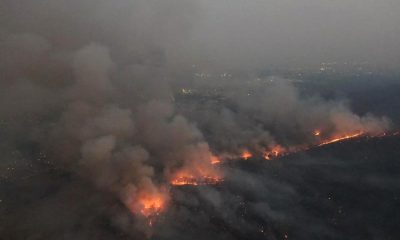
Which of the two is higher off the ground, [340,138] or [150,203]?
[150,203]

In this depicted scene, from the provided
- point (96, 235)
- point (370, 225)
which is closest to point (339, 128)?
point (370, 225)

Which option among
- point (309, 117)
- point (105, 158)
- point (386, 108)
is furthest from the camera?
point (386, 108)

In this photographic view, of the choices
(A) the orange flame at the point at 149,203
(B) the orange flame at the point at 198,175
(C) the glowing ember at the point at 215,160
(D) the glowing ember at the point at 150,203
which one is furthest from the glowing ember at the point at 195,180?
(C) the glowing ember at the point at 215,160

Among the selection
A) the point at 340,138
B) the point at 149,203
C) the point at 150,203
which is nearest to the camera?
the point at 149,203

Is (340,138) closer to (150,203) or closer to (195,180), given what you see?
(195,180)

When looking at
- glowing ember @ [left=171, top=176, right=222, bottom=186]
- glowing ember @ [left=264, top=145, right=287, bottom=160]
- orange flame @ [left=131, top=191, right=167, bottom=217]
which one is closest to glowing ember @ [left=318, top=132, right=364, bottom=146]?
glowing ember @ [left=264, top=145, right=287, bottom=160]

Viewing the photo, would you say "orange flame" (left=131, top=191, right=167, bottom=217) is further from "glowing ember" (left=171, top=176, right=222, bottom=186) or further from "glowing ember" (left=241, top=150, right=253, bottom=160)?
"glowing ember" (left=241, top=150, right=253, bottom=160)

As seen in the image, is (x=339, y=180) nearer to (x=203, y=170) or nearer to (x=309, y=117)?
(x=203, y=170)

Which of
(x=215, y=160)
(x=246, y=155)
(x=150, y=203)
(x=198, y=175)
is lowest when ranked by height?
(x=246, y=155)

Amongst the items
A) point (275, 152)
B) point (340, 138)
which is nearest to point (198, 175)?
point (275, 152)
